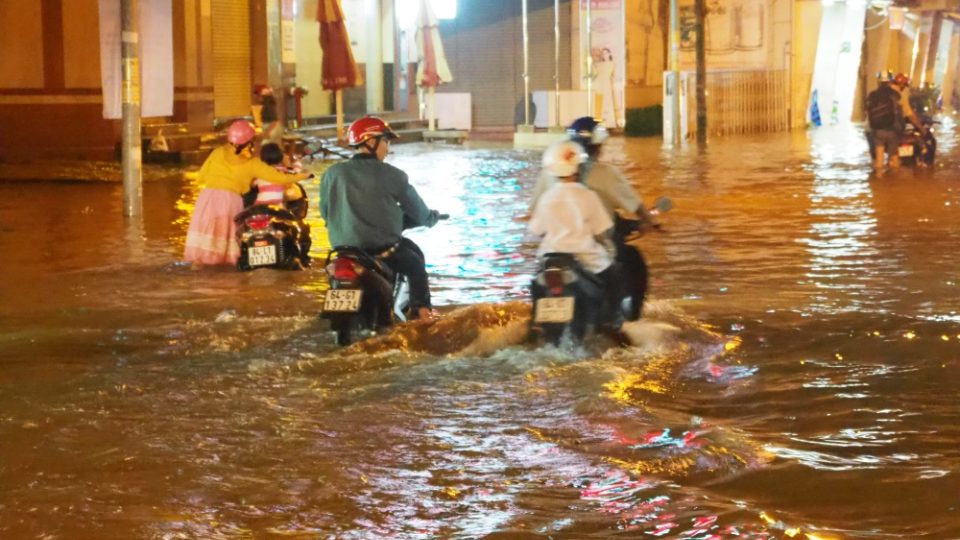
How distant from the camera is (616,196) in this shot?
8648 mm

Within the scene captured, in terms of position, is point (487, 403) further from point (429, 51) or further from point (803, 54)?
point (803, 54)

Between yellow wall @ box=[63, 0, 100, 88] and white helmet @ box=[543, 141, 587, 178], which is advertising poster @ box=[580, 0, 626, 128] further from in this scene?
white helmet @ box=[543, 141, 587, 178]

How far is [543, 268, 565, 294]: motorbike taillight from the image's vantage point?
817cm

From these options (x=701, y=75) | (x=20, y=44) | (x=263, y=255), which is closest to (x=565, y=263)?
(x=263, y=255)

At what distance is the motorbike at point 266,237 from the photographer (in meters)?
12.1

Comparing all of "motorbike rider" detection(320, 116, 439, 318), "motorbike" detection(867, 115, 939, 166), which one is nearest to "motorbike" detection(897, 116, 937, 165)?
"motorbike" detection(867, 115, 939, 166)

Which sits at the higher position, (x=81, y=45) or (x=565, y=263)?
(x=81, y=45)

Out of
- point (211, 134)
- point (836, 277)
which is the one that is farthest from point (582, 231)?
point (211, 134)

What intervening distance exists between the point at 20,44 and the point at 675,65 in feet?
46.7

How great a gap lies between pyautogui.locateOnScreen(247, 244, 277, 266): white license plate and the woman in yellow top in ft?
1.33

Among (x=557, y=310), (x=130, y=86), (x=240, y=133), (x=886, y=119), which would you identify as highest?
(x=130, y=86)

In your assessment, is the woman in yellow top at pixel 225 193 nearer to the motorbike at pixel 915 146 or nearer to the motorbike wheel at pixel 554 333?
the motorbike wheel at pixel 554 333

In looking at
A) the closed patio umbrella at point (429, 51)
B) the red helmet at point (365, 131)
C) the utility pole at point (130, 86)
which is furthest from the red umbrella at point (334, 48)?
the red helmet at point (365, 131)

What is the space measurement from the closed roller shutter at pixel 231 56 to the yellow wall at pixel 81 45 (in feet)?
13.6
